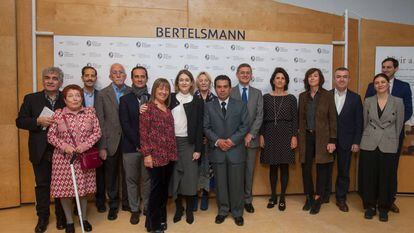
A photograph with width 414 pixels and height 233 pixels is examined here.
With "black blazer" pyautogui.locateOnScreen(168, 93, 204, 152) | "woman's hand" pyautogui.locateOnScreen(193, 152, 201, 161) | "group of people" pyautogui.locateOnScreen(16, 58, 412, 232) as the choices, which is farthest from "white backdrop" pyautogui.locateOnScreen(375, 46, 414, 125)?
"woman's hand" pyautogui.locateOnScreen(193, 152, 201, 161)

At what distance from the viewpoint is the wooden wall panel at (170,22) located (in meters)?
3.80

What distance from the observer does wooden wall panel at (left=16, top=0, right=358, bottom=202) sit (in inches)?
150

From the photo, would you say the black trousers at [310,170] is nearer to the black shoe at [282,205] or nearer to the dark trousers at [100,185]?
the black shoe at [282,205]

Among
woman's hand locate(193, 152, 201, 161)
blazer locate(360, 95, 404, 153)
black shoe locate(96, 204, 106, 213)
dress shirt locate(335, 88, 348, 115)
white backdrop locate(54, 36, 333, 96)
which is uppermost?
white backdrop locate(54, 36, 333, 96)

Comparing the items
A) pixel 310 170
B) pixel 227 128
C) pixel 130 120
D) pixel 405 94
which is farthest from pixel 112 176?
pixel 405 94

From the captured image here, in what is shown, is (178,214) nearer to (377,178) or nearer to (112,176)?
(112,176)

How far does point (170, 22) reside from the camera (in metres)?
4.05

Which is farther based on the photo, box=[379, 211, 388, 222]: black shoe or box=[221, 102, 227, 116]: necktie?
box=[379, 211, 388, 222]: black shoe

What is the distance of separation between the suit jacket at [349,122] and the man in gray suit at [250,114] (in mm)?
913

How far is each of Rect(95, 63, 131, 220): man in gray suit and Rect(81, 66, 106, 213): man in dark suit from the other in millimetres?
89

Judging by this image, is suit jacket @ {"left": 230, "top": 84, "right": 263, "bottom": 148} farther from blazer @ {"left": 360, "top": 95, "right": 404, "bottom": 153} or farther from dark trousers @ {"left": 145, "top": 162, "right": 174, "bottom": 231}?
blazer @ {"left": 360, "top": 95, "right": 404, "bottom": 153}

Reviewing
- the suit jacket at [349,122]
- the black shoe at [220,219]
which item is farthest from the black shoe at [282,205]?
the suit jacket at [349,122]

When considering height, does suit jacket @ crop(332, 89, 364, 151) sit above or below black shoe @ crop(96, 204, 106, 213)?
above

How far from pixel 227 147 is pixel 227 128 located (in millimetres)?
196
